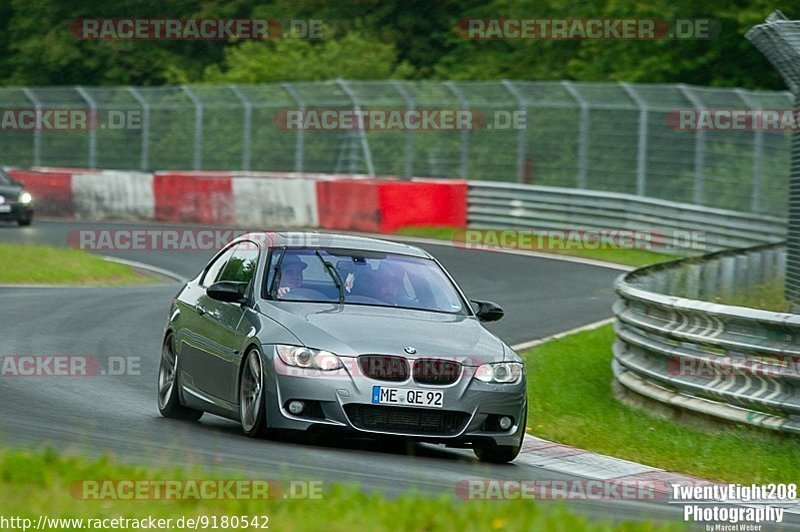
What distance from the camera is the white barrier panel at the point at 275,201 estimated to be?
108 ft

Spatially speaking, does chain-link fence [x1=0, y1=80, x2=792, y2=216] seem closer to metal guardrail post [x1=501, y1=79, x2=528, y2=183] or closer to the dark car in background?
metal guardrail post [x1=501, y1=79, x2=528, y2=183]

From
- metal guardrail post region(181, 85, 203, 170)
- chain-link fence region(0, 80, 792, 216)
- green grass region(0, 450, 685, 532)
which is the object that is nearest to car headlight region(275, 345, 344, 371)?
green grass region(0, 450, 685, 532)

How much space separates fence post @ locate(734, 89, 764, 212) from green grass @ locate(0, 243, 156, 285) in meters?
9.83

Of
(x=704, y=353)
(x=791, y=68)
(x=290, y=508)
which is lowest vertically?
(x=704, y=353)

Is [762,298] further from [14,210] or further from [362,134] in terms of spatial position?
[14,210]

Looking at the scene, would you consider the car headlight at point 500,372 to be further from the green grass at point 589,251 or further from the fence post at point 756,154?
the fence post at point 756,154

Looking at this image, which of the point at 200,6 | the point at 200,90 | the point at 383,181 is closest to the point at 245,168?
the point at 200,90

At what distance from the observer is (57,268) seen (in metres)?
24.0

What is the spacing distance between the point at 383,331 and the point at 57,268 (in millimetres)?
14792

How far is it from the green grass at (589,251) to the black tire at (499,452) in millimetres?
16430

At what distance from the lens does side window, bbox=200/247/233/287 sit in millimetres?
11748

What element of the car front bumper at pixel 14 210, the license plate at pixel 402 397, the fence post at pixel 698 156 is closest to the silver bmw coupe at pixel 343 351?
the license plate at pixel 402 397

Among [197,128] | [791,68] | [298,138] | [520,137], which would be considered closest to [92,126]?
[197,128]

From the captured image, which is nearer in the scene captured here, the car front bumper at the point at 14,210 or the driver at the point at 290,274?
the driver at the point at 290,274
